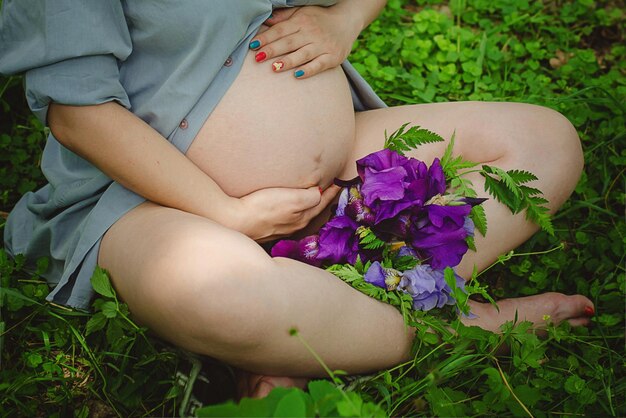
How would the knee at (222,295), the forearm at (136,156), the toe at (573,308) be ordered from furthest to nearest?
the toe at (573,308), the forearm at (136,156), the knee at (222,295)

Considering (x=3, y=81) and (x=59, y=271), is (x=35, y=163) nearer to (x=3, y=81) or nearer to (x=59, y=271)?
(x=3, y=81)

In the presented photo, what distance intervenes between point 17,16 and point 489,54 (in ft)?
5.78

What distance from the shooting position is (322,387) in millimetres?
1240

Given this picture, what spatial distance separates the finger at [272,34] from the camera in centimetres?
161

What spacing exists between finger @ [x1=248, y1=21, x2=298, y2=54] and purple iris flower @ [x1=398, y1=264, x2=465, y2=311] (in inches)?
25.4

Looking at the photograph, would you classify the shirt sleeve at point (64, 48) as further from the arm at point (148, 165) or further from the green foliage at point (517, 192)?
the green foliage at point (517, 192)

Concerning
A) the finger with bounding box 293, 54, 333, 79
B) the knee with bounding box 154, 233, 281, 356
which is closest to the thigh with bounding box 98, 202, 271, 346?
the knee with bounding box 154, 233, 281, 356

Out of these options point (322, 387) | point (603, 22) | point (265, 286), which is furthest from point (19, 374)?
point (603, 22)

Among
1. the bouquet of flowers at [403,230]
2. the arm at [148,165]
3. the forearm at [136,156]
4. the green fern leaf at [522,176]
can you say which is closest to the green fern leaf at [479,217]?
the bouquet of flowers at [403,230]

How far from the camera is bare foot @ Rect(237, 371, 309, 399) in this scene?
147 centimetres

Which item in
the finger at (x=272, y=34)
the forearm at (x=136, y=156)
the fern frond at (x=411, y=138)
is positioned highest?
the finger at (x=272, y=34)

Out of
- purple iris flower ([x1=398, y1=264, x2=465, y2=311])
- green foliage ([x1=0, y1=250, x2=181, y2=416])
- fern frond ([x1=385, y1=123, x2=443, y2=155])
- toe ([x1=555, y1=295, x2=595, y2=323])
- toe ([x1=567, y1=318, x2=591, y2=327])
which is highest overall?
fern frond ([x1=385, y1=123, x2=443, y2=155])

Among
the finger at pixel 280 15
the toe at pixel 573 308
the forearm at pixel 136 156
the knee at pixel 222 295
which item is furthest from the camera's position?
the toe at pixel 573 308

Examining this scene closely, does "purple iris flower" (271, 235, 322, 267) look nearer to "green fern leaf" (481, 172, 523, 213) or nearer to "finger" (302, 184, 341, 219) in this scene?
"finger" (302, 184, 341, 219)
